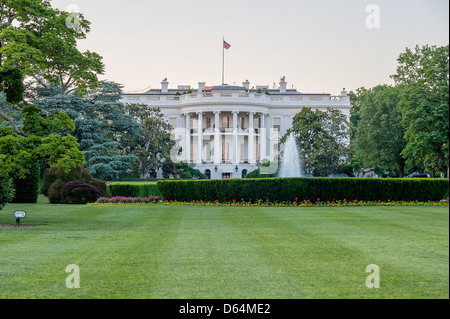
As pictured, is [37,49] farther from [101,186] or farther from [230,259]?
[101,186]

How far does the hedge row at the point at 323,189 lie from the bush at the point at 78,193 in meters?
6.90

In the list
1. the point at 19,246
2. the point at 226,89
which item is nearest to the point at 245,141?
the point at 226,89

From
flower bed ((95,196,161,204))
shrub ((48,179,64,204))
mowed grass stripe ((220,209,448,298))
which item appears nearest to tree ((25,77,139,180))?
shrub ((48,179,64,204))

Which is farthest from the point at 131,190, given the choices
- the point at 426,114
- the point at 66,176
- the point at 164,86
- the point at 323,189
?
the point at 164,86

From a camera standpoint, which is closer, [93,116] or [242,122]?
[93,116]

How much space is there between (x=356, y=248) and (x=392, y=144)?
46924 mm

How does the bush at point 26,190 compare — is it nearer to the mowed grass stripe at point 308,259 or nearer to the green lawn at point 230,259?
the green lawn at point 230,259

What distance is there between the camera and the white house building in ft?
260

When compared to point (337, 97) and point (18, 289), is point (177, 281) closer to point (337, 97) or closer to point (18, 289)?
point (18, 289)

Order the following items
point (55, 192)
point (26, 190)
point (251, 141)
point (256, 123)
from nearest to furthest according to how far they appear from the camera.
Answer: point (26, 190) < point (55, 192) < point (251, 141) < point (256, 123)

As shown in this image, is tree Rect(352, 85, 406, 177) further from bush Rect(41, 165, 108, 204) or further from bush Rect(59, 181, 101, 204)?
bush Rect(59, 181, 101, 204)

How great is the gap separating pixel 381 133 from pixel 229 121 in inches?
1195

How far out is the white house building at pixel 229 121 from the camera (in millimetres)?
79312

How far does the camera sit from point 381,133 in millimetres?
56594
